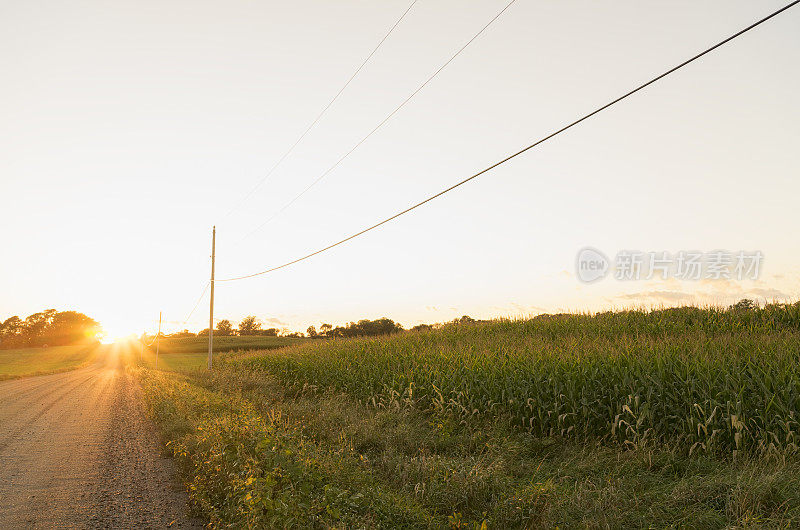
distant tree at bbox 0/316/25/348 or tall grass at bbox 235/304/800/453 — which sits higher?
distant tree at bbox 0/316/25/348

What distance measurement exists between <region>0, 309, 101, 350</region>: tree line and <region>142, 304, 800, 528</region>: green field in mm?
122290

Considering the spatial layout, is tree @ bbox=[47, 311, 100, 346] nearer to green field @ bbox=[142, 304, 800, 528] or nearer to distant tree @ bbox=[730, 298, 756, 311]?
green field @ bbox=[142, 304, 800, 528]

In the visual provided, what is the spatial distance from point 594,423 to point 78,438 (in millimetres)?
13566

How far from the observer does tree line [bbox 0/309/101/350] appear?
10906cm

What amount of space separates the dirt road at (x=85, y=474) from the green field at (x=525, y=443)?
672 mm

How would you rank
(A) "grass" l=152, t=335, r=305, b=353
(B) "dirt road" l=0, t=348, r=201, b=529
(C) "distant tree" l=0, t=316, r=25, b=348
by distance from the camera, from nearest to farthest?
(B) "dirt road" l=0, t=348, r=201, b=529, (A) "grass" l=152, t=335, r=305, b=353, (C) "distant tree" l=0, t=316, r=25, b=348

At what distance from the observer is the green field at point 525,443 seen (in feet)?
20.3

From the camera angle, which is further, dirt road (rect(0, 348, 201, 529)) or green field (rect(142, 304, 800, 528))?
dirt road (rect(0, 348, 201, 529))

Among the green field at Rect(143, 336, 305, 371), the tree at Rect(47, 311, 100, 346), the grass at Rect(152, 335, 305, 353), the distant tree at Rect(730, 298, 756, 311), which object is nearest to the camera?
the distant tree at Rect(730, 298, 756, 311)

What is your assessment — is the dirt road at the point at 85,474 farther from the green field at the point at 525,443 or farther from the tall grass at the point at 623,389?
the tall grass at the point at 623,389

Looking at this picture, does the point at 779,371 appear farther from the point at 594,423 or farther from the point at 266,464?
the point at 266,464

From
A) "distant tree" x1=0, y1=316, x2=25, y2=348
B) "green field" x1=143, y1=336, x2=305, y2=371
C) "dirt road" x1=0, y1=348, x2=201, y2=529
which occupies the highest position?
"distant tree" x1=0, y1=316, x2=25, y2=348

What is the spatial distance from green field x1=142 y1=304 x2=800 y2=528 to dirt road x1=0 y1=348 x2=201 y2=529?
672 millimetres

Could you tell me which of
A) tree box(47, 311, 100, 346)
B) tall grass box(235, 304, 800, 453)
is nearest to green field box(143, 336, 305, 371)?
tree box(47, 311, 100, 346)
